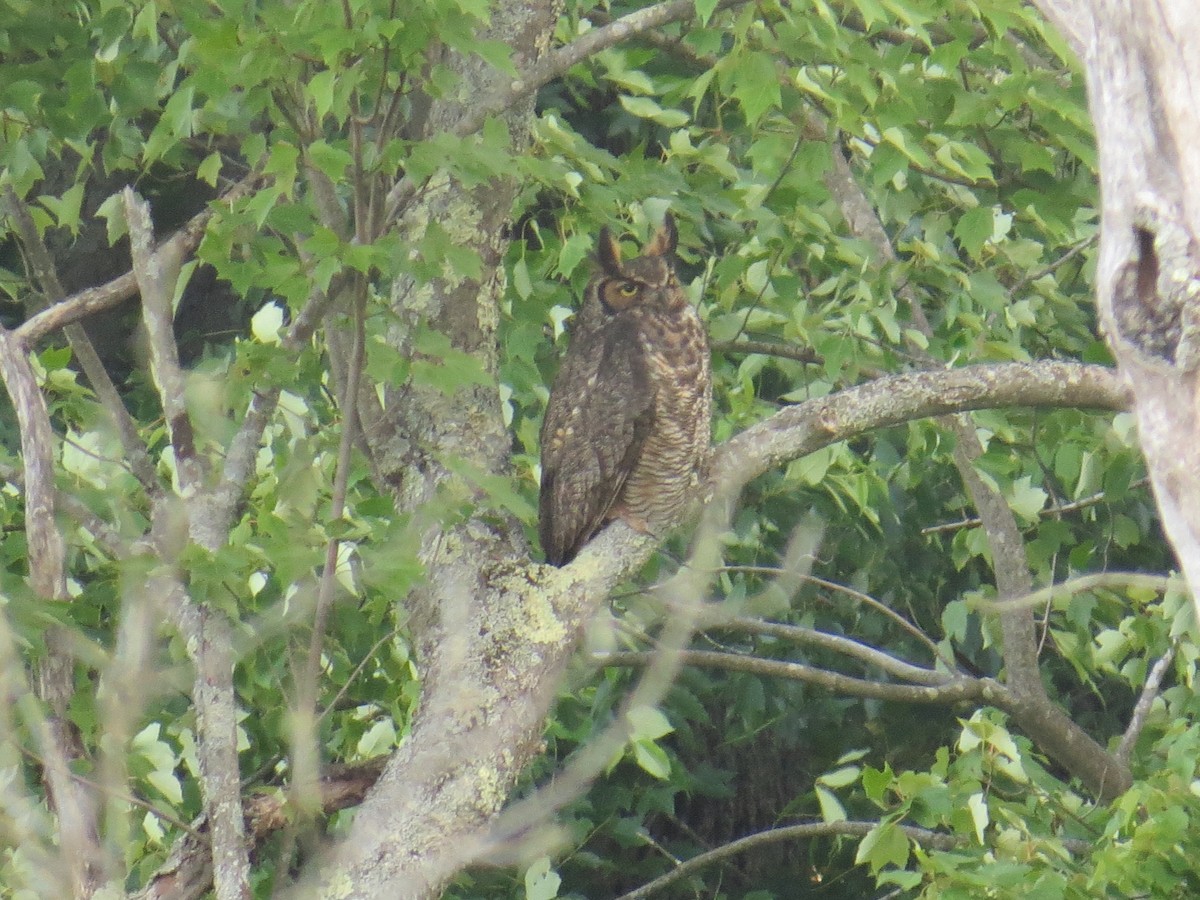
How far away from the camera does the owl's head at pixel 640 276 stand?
3752 mm

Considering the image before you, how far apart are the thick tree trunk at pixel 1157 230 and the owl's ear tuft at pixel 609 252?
2122 mm

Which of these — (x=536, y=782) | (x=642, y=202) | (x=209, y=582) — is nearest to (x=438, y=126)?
(x=642, y=202)

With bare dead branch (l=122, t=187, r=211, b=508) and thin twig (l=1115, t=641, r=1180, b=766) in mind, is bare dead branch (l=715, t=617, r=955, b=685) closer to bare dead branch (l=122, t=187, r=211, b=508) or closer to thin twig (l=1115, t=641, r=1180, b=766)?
thin twig (l=1115, t=641, r=1180, b=766)

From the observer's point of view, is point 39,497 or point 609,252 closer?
point 39,497

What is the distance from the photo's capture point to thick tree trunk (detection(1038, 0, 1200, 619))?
5.29 ft

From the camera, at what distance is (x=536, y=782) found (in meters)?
4.46

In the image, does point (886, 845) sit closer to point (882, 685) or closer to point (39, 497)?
point (882, 685)

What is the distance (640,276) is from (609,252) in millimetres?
108

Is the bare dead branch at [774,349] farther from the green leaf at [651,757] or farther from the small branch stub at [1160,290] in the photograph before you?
the small branch stub at [1160,290]

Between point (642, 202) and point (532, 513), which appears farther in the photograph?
point (642, 202)

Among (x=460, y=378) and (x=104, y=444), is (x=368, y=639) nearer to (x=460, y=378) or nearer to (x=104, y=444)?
(x=104, y=444)

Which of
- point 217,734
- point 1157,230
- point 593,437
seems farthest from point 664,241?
point 1157,230

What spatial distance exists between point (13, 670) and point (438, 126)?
1206mm

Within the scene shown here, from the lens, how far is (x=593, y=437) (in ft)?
12.1
